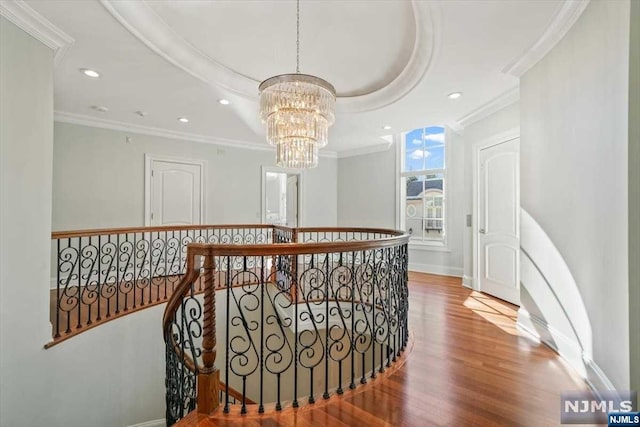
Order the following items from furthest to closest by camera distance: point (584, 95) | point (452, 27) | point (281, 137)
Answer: point (281, 137), point (452, 27), point (584, 95)

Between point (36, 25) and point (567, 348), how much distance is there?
16.6 ft

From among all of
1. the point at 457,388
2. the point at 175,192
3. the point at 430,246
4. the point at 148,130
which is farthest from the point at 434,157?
the point at 148,130

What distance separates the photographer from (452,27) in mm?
2455

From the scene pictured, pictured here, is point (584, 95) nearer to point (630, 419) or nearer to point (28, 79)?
point (630, 419)

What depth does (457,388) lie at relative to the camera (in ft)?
6.88

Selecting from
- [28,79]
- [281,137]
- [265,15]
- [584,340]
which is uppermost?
[265,15]

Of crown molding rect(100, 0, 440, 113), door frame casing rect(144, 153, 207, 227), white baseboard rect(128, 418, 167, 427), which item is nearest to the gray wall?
crown molding rect(100, 0, 440, 113)

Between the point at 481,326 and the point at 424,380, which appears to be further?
the point at 481,326

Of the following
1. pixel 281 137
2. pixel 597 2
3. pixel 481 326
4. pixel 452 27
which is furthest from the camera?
pixel 481 326

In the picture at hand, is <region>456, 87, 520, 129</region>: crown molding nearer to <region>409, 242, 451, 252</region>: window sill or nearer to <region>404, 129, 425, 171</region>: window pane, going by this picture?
<region>404, 129, 425, 171</region>: window pane

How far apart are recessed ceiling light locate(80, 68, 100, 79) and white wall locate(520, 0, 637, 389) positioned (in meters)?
4.46

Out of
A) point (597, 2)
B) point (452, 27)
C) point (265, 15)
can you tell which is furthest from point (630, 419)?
point (265, 15)

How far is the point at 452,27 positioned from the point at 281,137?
1.72 meters

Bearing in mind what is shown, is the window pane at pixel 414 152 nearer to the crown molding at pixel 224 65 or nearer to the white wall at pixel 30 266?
the crown molding at pixel 224 65
